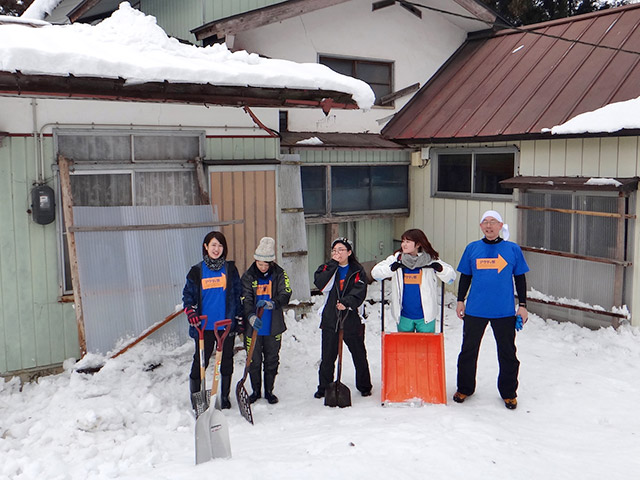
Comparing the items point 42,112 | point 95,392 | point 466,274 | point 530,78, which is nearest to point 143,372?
point 95,392

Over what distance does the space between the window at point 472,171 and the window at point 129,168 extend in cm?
439

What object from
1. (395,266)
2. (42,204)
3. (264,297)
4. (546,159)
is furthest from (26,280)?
(546,159)

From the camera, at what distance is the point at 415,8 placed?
432 inches

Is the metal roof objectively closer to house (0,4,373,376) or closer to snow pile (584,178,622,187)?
snow pile (584,178,622,187)

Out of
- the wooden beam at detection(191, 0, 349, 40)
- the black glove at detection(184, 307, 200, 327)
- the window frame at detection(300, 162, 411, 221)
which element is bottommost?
the black glove at detection(184, 307, 200, 327)

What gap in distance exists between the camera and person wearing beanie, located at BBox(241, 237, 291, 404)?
18.8 ft

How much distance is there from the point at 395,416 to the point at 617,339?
3.54m

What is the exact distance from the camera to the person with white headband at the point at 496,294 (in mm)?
5660

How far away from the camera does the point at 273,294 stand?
19.3 feet

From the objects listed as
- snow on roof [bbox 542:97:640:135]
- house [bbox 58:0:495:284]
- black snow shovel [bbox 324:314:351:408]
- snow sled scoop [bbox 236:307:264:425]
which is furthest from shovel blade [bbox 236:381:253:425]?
snow on roof [bbox 542:97:640:135]

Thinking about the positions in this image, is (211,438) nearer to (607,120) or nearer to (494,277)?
(494,277)

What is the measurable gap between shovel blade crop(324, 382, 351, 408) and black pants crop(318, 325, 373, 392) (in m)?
0.20

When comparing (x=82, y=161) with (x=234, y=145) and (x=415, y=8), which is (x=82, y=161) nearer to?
(x=234, y=145)

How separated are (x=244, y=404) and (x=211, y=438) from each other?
974 mm
